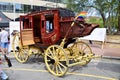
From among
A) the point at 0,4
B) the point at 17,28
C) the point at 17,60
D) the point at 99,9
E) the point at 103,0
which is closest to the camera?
the point at 17,60

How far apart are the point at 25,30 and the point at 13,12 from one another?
48.9 meters

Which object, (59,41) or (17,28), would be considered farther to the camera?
(17,28)

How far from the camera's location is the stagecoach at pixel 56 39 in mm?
9906

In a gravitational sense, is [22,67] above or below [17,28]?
below

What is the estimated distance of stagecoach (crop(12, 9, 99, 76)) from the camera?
9.91 m

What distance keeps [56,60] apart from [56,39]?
0.85 meters

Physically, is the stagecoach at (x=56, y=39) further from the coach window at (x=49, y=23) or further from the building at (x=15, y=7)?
the building at (x=15, y=7)

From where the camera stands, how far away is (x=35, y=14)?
11445 mm

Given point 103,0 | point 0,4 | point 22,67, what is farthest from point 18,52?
point 0,4

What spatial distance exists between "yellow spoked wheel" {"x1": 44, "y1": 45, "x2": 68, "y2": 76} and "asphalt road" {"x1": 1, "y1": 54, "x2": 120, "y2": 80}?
200 millimetres

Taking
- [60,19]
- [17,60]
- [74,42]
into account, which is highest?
[60,19]

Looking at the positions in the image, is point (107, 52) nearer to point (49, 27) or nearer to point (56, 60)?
point (49, 27)

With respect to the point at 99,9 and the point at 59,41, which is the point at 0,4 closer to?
the point at 99,9

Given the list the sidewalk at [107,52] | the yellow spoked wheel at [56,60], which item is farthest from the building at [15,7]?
the yellow spoked wheel at [56,60]
